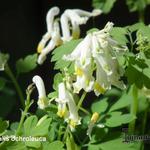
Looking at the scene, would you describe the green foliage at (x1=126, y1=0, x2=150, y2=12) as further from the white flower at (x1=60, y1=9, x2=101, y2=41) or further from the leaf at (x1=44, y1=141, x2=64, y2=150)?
the leaf at (x1=44, y1=141, x2=64, y2=150)

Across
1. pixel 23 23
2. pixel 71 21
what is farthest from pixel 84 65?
pixel 23 23

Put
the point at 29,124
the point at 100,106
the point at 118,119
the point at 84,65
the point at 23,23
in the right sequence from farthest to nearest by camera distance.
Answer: the point at 23,23
the point at 100,106
the point at 118,119
the point at 29,124
the point at 84,65

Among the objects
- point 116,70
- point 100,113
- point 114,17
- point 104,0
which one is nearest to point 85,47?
point 116,70

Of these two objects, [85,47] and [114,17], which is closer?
[85,47]

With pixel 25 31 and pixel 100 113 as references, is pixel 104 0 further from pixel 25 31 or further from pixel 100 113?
pixel 25 31

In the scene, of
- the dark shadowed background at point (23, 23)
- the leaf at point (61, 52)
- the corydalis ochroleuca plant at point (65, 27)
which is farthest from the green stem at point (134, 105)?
the dark shadowed background at point (23, 23)

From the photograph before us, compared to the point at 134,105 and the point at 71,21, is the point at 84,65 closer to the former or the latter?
the point at 134,105

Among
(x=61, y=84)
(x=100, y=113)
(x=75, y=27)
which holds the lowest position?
(x=100, y=113)
